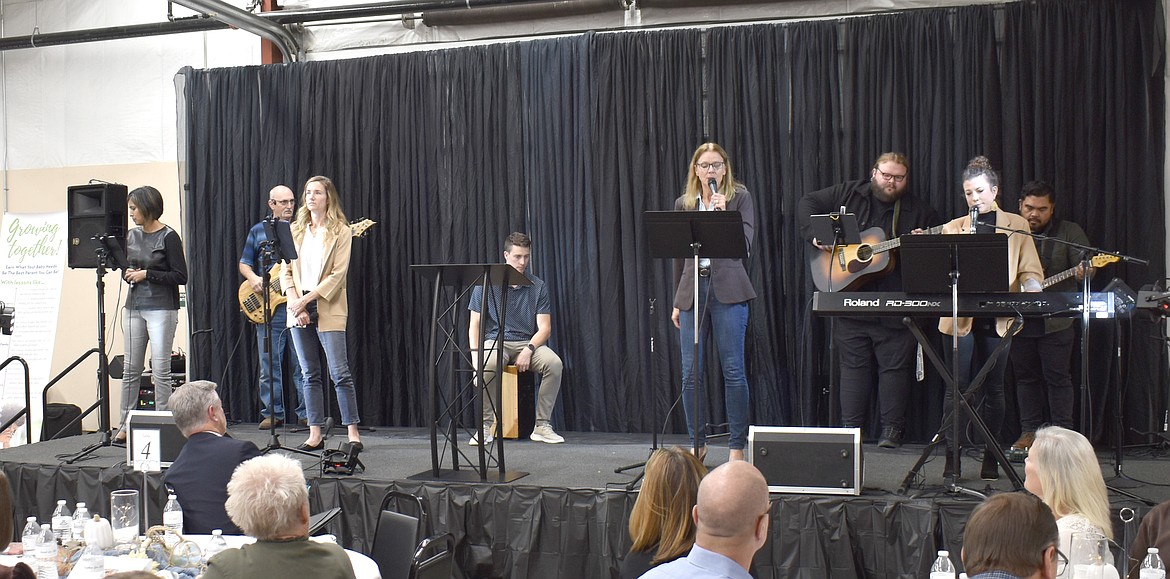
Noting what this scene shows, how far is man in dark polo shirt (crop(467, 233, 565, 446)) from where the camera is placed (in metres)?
6.95

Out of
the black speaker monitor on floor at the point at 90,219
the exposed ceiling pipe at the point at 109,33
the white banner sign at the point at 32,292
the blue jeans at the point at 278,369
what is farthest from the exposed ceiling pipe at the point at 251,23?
the white banner sign at the point at 32,292

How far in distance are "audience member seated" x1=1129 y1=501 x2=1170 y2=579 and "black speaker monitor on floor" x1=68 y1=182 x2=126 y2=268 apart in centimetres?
576

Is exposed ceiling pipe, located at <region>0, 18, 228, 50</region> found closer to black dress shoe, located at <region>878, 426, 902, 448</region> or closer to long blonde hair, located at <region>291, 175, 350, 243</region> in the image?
long blonde hair, located at <region>291, 175, 350, 243</region>

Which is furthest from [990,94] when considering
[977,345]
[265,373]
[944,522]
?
[265,373]

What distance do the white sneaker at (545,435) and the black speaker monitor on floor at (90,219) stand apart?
2907mm

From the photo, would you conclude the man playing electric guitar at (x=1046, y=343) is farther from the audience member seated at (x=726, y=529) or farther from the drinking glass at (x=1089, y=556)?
the audience member seated at (x=726, y=529)

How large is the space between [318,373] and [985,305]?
3.90m

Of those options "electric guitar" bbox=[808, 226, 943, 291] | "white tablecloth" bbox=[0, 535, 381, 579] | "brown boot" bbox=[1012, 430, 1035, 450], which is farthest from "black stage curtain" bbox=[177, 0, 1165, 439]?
"white tablecloth" bbox=[0, 535, 381, 579]

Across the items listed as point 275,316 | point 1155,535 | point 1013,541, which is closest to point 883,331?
point 1155,535

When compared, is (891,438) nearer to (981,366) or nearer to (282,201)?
(981,366)

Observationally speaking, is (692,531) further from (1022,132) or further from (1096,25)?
(1096,25)

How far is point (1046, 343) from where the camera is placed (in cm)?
597

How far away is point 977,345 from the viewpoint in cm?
603

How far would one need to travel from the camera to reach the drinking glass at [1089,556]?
2939mm
